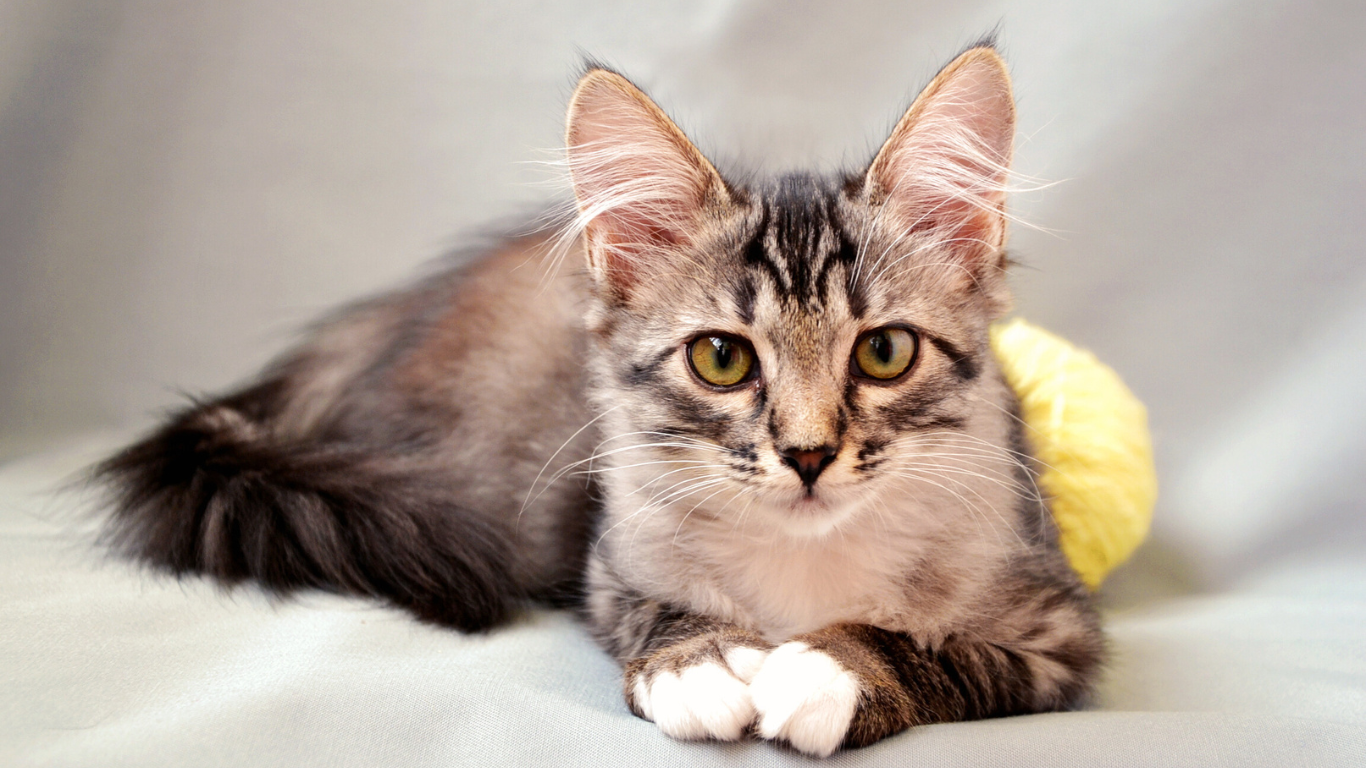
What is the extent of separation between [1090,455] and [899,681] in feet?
3.06

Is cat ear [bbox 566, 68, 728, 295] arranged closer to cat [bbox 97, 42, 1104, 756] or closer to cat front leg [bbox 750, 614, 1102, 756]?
cat [bbox 97, 42, 1104, 756]

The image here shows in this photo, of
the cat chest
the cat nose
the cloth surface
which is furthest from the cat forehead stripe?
the cloth surface

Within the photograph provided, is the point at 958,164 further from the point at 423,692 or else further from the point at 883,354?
the point at 423,692

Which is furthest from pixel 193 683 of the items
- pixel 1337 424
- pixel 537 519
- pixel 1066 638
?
pixel 1337 424

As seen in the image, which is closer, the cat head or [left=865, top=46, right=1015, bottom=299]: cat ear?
the cat head

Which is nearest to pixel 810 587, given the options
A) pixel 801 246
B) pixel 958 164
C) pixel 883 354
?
pixel 883 354

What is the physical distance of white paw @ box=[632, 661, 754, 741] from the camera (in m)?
1.18

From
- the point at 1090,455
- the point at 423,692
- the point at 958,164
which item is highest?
the point at 958,164

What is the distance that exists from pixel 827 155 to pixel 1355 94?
3.85 ft

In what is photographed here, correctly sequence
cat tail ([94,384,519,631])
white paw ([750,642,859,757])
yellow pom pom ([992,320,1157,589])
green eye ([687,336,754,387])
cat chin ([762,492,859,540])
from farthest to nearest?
yellow pom pom ([992,320,1157,589]), cat tail ([94,384,519,631]), green eye ([687,336,754,387]), cat chin ([762,492,859,540]), white paw ([750,642,859,757])

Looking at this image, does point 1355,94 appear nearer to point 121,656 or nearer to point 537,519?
point 537,519

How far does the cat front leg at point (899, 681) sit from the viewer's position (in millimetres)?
1150

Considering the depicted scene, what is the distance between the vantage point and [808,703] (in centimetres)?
114

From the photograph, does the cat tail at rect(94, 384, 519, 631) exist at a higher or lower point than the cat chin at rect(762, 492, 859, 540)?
lower
